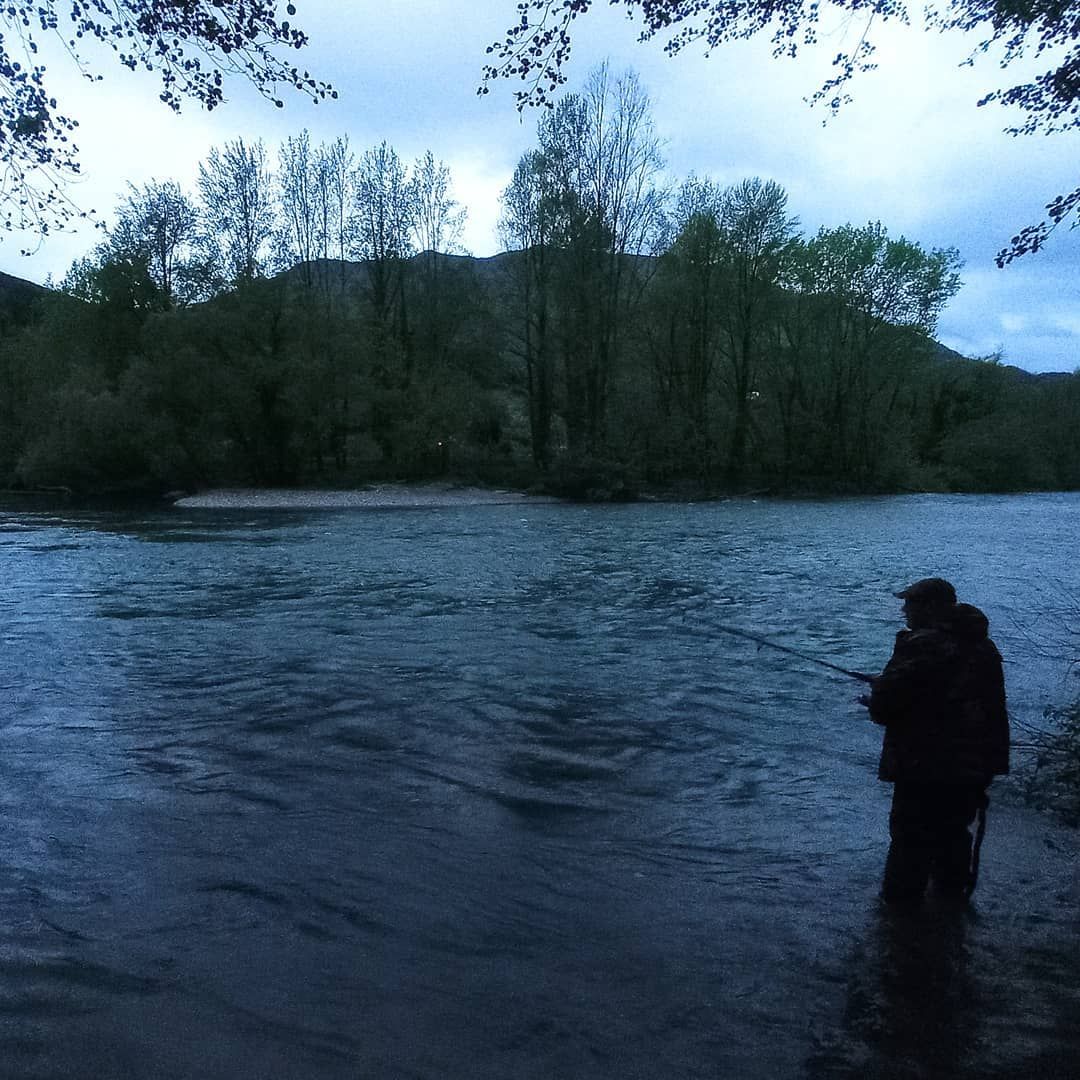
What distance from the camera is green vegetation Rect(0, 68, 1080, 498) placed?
53000mm

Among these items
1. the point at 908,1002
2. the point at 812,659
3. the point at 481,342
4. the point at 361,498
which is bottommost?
the point at 908,1002

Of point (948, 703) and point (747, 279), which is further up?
point (747, 279)

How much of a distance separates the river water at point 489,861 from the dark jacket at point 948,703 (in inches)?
40.5

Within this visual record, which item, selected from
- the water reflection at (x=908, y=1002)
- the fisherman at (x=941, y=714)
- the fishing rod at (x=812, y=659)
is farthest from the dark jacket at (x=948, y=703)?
the water reflection at (x=908, y=1002)

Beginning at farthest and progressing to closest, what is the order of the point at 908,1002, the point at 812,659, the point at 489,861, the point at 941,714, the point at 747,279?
the point at 747,279 < the point at 812,659 < the point at 489,861 < the point at 941,714 < the point at 908,1002

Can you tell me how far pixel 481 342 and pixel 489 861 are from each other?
2268 inches

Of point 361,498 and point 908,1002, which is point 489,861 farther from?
point 361,498

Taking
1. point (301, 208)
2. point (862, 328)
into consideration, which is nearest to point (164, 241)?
point (301, 208)

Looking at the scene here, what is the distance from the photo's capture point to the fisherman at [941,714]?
16.0ft

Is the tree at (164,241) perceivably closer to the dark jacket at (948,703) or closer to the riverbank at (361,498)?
the riverbank at (361,498)

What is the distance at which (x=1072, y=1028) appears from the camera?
430 centimetres

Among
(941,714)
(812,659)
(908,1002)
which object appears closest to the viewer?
(908,1002)

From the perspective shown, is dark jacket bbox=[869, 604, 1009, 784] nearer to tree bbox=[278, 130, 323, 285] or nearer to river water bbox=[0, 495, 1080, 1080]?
river water bbox=[0, 495, 1080, 1080]

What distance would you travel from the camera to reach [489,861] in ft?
21.0
